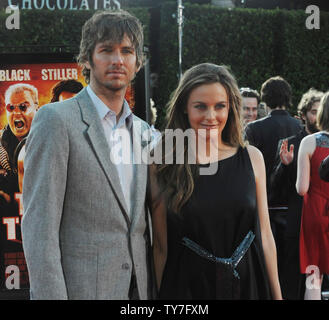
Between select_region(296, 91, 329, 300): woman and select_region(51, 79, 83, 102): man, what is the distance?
72.1 inches

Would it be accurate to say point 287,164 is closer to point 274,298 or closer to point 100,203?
point 274,298

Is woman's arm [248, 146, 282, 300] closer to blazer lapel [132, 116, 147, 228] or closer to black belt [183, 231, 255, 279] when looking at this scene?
black belt [183, 231, 255, 279]

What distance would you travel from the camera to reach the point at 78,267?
1.95 metres

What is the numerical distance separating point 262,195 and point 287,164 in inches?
79.1

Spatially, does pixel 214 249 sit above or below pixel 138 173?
below

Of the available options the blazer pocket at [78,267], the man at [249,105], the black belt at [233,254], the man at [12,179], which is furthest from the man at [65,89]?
the man at [249,105]

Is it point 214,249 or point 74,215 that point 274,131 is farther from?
point 74,215

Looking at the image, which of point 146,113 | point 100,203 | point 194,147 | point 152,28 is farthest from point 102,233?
point 152,28

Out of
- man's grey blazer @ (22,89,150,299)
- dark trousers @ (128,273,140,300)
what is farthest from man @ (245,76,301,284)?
man's grey blazer @ (22,89,150,299)

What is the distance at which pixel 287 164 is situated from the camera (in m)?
4.28

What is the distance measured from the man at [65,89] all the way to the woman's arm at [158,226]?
1890 mm

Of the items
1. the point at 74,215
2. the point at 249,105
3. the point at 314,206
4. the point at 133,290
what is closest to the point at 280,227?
the point at 314,206

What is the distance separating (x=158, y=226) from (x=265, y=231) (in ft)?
1.63

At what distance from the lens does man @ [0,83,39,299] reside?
155 inches
